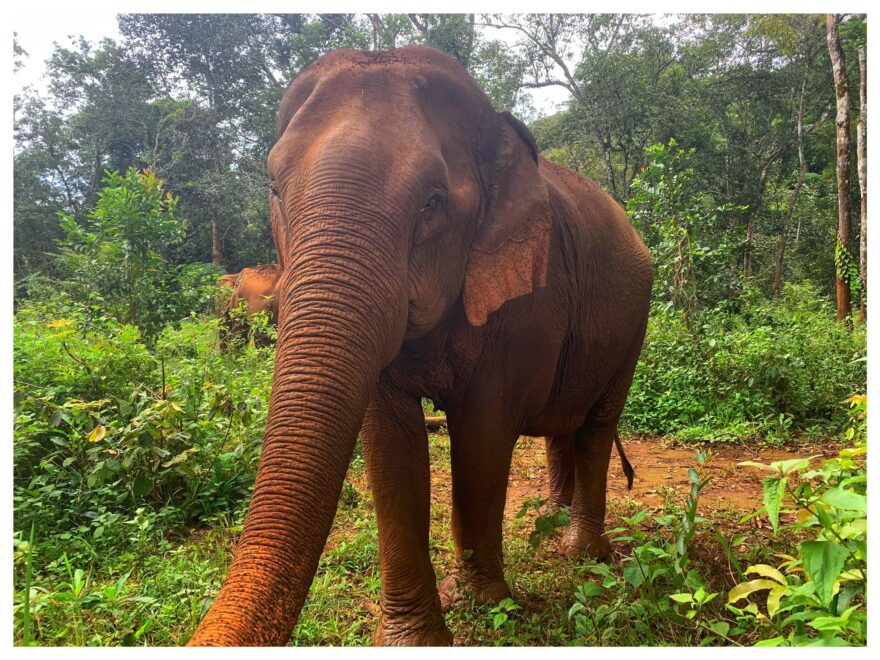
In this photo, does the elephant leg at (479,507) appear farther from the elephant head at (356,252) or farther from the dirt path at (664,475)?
the dirt path at (664,475)

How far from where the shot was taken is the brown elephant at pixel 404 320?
1.47 meters

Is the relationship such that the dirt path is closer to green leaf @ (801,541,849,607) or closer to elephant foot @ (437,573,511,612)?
elephant foot @ (437,573,511,612)

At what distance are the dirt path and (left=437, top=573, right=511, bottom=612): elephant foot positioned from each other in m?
1.39

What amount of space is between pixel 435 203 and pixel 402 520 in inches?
49.1

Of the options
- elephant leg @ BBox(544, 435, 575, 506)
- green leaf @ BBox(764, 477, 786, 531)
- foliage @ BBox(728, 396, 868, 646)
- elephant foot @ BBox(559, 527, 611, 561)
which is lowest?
elephant foot @ BBox(559, 527, 611, 561)

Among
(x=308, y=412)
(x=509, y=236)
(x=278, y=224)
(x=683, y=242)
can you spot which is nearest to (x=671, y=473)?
(x=683, y=242)

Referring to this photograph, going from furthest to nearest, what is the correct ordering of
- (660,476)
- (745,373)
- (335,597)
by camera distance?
(745,373)
(660,476)
(335,597)

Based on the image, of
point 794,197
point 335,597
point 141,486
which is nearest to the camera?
point 335,597

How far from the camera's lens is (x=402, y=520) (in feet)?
8.04

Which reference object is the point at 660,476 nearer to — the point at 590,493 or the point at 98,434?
the point at 590,493

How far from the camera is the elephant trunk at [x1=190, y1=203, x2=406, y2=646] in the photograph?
1.32m

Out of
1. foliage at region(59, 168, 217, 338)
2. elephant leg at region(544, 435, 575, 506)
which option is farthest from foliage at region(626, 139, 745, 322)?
foliage at region(59, 168, 217, 338)

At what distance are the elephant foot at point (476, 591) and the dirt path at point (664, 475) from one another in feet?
A: 4.55
